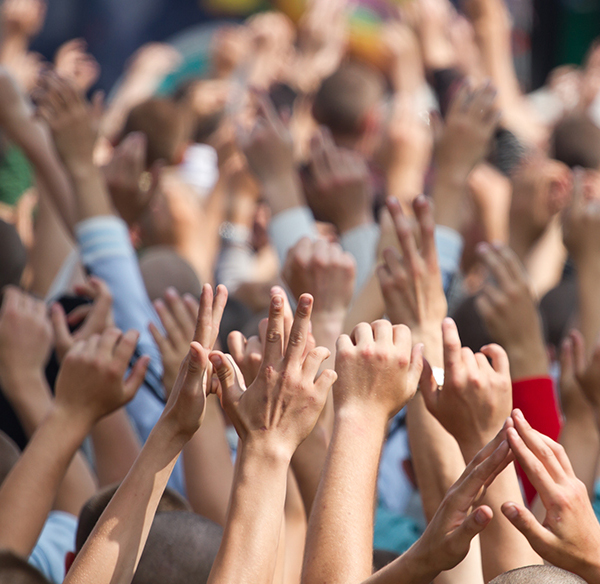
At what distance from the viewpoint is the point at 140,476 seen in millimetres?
1246

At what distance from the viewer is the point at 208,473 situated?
171cm

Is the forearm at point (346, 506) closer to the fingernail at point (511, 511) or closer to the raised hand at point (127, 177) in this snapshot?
the fingernail at point (511, 511)

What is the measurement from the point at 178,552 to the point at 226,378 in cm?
34

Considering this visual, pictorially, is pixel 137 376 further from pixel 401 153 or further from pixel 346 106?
pixel 346 106

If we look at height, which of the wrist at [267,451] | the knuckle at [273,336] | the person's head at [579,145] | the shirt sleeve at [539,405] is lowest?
the person's head at [579,145]

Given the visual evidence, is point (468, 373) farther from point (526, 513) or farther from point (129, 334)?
point (129, 334)

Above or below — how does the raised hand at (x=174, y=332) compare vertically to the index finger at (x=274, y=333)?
below

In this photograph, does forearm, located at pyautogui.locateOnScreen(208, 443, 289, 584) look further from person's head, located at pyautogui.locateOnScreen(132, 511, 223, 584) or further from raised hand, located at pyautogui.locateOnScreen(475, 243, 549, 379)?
raised hand, located at pyautogui.locateOnScreen(475, 243, 549, 379)

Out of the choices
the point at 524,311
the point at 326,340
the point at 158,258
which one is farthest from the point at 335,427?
the point at 158,258

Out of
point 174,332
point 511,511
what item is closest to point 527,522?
point 511,511

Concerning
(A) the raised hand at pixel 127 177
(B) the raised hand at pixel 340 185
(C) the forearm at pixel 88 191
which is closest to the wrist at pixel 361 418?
(C) the forearm at pixel 88 191

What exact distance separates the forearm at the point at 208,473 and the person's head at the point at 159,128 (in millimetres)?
2017

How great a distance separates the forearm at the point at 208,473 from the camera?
169cm

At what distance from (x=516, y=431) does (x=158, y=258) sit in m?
1.65
